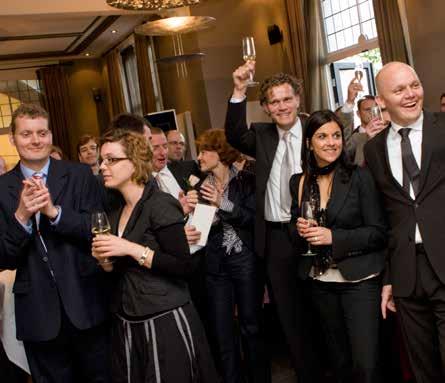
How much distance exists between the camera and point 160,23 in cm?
777

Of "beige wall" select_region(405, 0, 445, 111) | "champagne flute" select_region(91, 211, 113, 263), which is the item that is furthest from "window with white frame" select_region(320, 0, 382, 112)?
"champagne flute" select_region(91, 211, 113, 263)

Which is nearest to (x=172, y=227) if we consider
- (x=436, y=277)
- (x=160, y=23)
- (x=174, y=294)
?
(x=174, y=294)

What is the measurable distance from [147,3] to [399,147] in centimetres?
465

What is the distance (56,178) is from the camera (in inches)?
114

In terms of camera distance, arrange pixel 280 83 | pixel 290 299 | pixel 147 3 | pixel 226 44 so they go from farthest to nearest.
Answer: pixel 226 44
pixel 147 3
pixel 290 299
pixel 280 83

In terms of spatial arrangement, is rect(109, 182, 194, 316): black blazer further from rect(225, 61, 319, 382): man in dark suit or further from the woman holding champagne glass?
rect(225, 61, 319, 382): man in dark suit

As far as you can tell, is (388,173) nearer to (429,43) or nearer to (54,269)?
(54,269)

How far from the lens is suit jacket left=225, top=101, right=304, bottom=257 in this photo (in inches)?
134

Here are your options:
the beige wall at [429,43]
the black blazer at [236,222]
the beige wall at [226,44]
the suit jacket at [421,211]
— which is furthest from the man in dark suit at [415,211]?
the beige wall at [226,44]

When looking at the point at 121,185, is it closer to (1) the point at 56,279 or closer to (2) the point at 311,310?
(1) the point at 56,279

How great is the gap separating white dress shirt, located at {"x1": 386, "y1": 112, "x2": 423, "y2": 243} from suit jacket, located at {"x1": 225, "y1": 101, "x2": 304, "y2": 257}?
86 cm

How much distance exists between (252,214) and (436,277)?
130cm

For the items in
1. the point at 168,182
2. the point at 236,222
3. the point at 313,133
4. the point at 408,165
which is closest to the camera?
the point at 408,165

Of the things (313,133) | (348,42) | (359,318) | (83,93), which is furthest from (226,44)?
(359,318)
